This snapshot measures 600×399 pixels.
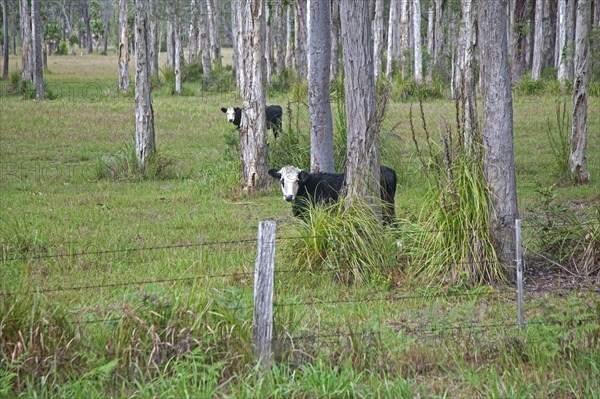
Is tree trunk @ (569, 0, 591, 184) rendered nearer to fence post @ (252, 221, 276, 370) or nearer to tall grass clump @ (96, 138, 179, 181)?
tall grass clump @ (96, 138, 179, 181)

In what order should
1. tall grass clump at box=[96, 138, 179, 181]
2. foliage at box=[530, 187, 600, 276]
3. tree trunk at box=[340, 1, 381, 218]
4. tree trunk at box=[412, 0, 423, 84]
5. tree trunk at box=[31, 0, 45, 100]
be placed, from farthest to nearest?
tree trunk at box=[412, 0, 423, 84]
tree trunk at box=[31, 0, 45, 100]
tall grass clump at box=[96, 138, 179, 181]
tree trunk at box=[340, 1, 381, 218]
foliage at box=[530, 187, 600, 276]

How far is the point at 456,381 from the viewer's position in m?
6.58

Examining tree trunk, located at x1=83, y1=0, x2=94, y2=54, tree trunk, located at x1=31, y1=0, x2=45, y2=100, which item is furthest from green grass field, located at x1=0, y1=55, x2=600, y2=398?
tree trunk, located at x1=83, y1=0, x2=94, y2=54

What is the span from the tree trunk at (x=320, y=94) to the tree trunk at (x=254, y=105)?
1.81 metres

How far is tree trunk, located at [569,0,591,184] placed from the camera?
15.4m

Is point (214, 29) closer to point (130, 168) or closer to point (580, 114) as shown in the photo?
point (130, 168)

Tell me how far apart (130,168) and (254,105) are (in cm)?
305

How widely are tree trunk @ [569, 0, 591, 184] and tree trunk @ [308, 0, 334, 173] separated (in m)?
4.44

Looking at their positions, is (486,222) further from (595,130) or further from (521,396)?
(595,130)

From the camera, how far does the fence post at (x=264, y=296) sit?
656 centimetres

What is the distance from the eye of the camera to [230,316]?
6.79 m

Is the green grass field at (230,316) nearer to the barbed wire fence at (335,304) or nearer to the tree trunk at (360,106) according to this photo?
the barbed wire fence at (335,304)

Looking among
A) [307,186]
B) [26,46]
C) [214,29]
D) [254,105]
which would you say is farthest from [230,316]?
[214,29]

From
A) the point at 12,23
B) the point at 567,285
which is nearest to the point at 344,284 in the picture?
the point at 567,285
